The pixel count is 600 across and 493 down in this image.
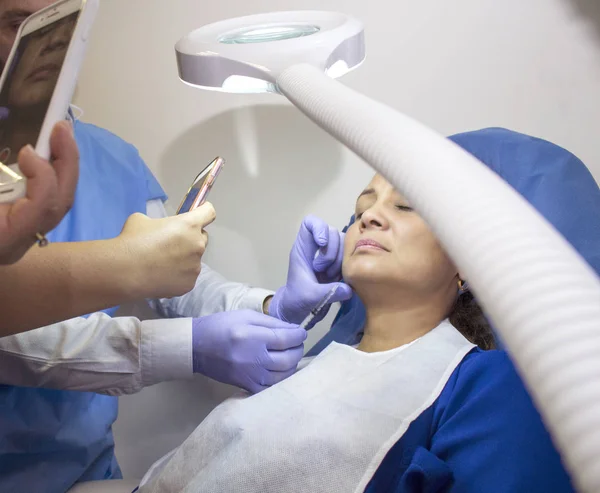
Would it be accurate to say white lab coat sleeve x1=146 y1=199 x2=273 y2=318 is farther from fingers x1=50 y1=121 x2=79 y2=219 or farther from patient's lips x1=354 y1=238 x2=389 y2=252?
fingers x1=50 y1=121 x2=79 y2=219

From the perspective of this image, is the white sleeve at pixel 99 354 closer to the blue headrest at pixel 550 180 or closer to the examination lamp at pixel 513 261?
the blue headrest at pixel 550 180

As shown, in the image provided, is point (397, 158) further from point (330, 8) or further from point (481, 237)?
point (330, 8)

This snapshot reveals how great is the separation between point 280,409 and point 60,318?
1.17 feet

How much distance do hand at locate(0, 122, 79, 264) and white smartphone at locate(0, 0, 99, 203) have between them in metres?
0.01

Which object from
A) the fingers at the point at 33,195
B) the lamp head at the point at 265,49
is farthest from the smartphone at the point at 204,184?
the fingers at the point at 33,195

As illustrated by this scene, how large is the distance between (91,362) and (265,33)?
66 cm

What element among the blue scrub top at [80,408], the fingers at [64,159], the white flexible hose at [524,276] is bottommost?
the blue scrub top at [80,408]

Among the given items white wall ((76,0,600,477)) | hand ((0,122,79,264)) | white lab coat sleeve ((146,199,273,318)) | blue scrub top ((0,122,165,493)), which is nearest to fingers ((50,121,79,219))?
hand ((0,122,79,264))

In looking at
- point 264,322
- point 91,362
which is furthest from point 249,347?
point 91,362

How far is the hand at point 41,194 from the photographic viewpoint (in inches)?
19.2

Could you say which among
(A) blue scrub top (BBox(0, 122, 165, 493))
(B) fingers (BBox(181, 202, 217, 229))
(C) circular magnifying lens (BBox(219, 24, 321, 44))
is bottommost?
(A) blue scrub top (BBox(0, 122, 165, 493))

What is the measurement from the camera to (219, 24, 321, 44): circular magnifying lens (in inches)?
39.5

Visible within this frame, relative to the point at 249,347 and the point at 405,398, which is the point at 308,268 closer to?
the point at 249,347

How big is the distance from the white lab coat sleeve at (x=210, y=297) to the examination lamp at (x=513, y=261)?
0.67 metres
